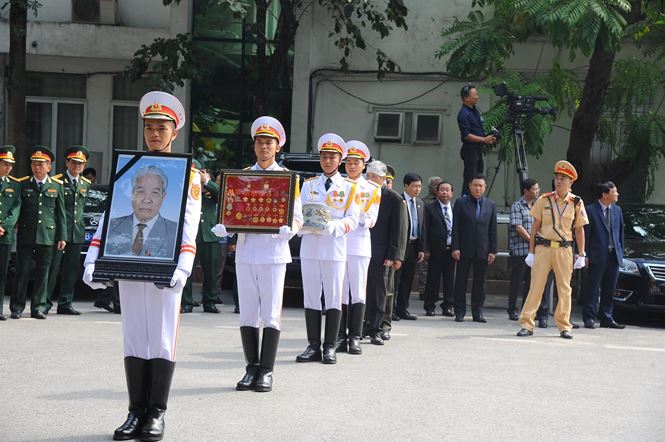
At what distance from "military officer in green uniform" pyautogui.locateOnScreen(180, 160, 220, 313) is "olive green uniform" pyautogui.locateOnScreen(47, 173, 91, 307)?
1.42 meters

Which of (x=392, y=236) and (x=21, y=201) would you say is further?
(x=21, y=201)

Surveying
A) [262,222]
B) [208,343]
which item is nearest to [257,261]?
[262,222]

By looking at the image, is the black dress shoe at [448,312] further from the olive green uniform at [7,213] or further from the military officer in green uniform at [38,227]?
the olive green uniform at [7,213]

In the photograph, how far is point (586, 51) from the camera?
679 inches

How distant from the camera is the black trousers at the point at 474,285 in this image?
1492cm

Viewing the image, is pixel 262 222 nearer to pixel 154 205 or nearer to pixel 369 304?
pixel 154 205

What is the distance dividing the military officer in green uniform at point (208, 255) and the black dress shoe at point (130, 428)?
703 centimetres

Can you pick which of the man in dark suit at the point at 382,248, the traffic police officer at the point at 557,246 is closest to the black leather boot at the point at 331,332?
the man in dark suit at the point at 382,248

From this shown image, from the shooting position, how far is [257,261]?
9070 millimetres

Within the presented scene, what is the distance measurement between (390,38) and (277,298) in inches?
609

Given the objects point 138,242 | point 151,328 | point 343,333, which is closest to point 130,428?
point 151,328

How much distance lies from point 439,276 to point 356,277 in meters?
4.38

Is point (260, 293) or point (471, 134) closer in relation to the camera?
→ point (260, 293)

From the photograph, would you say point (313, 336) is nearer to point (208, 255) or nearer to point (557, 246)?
point (557, 246)
